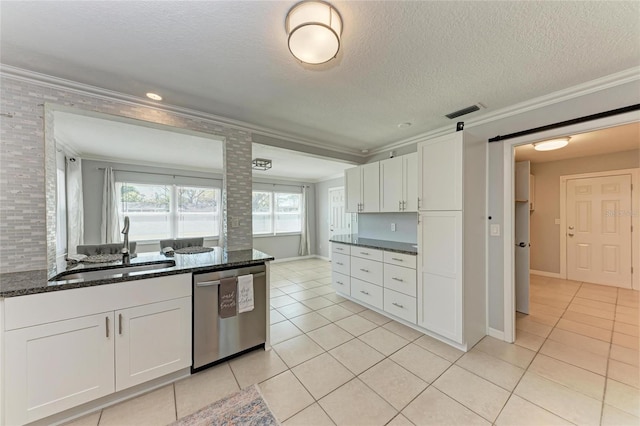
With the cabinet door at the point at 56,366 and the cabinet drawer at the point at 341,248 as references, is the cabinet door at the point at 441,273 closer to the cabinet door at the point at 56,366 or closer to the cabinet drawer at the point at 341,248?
the cabinet drawer at the point at 341,248

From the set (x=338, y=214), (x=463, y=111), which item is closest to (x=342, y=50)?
(x=463, y=111)

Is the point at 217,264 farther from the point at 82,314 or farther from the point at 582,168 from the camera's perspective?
the point at 582,168

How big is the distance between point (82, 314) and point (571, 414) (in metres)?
3.47

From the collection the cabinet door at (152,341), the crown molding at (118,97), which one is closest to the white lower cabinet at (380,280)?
the crown molding at (118,97)

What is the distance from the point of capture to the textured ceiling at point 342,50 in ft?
4.41

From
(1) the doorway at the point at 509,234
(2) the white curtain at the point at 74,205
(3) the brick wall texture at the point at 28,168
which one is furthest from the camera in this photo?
(2) the white curtain at the point at 74,205

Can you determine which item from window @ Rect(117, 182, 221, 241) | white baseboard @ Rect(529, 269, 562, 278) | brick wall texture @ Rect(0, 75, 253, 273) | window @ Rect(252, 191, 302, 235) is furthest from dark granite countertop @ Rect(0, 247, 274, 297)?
white baseboard @ Rect(529, 269, 562, 278)

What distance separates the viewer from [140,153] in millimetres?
4406

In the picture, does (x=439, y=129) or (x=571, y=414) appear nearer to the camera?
(x=571, y=414)

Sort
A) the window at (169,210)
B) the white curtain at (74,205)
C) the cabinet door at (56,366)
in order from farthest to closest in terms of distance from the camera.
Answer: the window at (169,210), the white curtain at (74,205), the cabinet door at (56,366)

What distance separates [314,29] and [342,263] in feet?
10.4

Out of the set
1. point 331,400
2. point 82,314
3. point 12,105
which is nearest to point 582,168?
point 331,400

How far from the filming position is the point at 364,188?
382 cm

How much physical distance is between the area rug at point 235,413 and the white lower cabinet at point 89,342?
0.48m
